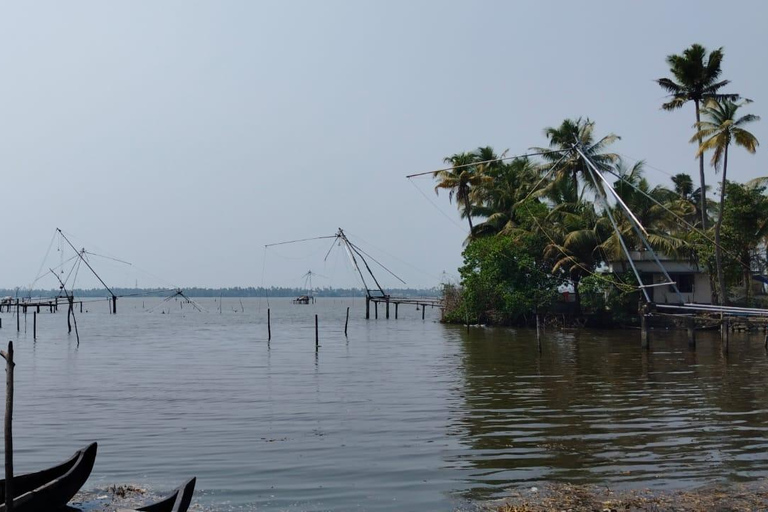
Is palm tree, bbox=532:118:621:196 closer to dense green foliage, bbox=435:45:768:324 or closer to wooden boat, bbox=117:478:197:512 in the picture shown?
dense green foliage, bbox=435:45:768:324

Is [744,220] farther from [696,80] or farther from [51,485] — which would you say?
[51,485]

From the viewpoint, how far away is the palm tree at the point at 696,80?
4219 centimetres

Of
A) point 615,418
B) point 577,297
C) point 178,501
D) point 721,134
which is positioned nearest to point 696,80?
point 721,134

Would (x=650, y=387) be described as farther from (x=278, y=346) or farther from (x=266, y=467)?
(x=278, y=346)

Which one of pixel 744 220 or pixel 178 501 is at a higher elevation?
pixel 744 220

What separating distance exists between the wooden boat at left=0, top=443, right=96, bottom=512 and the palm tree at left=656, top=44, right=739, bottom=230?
3871 centimetres

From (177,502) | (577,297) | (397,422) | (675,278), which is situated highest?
(675,278)

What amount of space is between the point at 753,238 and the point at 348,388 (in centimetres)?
2908

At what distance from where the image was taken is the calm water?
11.9 metres

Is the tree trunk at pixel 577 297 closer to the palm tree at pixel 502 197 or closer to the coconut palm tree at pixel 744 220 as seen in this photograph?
the palm tree at pixel 502 197

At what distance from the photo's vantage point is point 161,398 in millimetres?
21625

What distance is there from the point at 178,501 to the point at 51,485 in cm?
192

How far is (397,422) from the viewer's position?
1739cm

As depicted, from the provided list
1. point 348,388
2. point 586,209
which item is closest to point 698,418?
point 348,388
